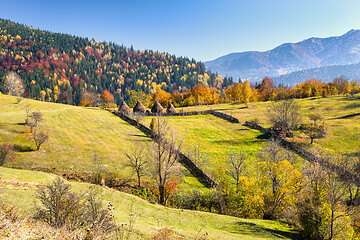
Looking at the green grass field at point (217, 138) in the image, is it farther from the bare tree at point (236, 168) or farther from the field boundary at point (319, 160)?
the field boundary at point (319, 160)

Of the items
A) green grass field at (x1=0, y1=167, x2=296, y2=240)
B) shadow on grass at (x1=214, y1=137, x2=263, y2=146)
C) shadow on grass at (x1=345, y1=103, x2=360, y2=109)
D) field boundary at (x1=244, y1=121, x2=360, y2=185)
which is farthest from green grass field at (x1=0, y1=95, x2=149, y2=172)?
shadow on grass at (x1=345, y1=103, x2=360, y2=109)

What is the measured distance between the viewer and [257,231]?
65.4 feet

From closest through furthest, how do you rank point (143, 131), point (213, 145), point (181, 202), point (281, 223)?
point (281, 223) < point (181, 202) < point (213, 145) < point (143, 131)

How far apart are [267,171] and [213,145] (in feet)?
71.9

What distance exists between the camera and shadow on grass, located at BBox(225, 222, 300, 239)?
19.1m

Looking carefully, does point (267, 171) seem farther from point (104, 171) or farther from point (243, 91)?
point (243, 91)

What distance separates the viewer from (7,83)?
104m

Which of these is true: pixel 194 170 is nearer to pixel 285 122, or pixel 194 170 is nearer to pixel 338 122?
pixel 285 122

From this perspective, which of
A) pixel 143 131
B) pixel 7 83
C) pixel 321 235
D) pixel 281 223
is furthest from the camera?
pixel 7 83

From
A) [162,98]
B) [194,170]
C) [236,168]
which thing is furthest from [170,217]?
[162,98]

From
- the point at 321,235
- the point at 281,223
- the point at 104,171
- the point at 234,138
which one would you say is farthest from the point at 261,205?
the point at 234,138

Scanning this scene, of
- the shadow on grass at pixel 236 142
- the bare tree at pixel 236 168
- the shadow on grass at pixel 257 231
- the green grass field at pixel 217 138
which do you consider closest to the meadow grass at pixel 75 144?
the bare tree at pixel 236 168

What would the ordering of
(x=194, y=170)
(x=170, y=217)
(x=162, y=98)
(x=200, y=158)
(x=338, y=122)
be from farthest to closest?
(x=162, y=98)
(x=338, y=122)
(x=200, y=158)
(x=194, y=170)
(x=170, y=217)

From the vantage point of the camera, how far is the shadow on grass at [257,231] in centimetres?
1914
